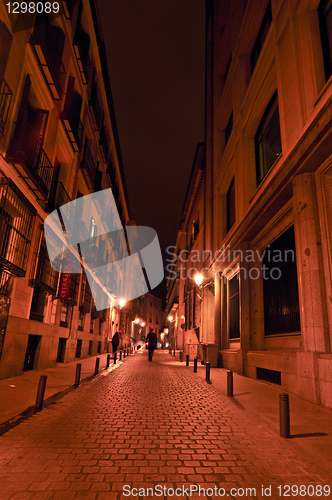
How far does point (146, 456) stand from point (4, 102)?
31.0ft

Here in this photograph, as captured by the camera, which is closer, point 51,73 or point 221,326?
point 51,73

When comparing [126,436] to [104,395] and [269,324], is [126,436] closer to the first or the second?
[104,395]

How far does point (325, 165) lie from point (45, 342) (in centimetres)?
1193

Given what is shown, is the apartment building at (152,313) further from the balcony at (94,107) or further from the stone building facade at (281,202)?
the stone building facade at (281,202)

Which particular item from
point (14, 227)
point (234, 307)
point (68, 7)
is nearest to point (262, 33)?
point (68, 7)

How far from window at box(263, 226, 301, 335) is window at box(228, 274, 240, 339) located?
9.78 feet

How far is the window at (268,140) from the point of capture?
475 inches

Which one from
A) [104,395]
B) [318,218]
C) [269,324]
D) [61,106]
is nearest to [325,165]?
[318,218]

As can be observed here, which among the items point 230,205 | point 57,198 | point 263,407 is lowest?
point 263,407

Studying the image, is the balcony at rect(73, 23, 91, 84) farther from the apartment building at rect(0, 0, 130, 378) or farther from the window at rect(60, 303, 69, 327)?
the window at rect(60, 303, 69, 327)

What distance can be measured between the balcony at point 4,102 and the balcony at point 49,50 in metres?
2.56

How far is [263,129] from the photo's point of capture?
1359 centimetres

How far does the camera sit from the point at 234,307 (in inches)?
614
